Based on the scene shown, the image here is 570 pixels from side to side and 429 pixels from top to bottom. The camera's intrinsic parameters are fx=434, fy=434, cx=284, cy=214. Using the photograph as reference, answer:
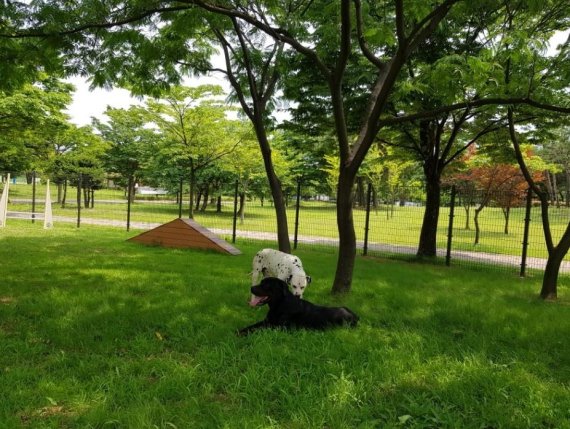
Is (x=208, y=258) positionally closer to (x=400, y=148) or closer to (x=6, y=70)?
(x=6, y=70)

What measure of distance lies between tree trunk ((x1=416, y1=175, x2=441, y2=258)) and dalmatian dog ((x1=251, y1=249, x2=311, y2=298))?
751 centimetres

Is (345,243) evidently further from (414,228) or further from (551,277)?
(414,228)

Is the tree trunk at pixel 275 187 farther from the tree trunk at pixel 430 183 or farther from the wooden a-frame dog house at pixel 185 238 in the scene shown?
the tree trunk at pixel 430 183

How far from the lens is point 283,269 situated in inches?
204

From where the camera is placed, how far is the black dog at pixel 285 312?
438 cm

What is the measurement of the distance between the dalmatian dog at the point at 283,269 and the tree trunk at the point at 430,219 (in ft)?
24.6

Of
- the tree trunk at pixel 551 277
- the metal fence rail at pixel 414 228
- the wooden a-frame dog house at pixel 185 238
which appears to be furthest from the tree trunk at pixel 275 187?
the metal fence rail at pixel 414 228

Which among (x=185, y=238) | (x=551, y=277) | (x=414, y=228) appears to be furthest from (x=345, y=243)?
(x=414, y=228)

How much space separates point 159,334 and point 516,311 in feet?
14.9

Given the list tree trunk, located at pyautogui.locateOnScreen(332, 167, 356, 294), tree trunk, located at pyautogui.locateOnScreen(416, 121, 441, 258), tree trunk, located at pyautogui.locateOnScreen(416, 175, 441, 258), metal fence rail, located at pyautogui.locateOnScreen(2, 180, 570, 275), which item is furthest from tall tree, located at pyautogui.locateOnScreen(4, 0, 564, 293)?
metal fence rail, located at pyautogui.locateOnScreen(2, 180, 570, 275)

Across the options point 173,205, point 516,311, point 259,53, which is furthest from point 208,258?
point 173,205

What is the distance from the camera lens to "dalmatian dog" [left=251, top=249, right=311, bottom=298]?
5121 mm

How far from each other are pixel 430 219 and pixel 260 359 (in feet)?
30.8

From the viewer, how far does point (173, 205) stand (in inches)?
1267
